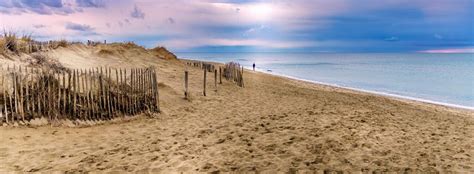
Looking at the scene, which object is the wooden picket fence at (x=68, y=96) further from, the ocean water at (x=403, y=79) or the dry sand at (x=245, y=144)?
the ocean water at (x=403, y=79)

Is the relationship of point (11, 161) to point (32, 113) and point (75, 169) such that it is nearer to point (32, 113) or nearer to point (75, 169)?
point (75, 169)

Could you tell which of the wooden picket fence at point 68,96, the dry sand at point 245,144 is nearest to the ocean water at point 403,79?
the dry sand at point 245,144

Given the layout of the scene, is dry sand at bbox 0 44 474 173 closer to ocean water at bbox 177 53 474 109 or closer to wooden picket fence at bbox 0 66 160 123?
wooden picket fence at bbox 0 66 160 123

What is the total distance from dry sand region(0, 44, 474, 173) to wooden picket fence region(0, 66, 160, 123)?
0.41m

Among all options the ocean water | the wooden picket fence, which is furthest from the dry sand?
the ocean water

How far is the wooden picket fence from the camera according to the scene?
8344mm

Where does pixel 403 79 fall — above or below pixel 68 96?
below

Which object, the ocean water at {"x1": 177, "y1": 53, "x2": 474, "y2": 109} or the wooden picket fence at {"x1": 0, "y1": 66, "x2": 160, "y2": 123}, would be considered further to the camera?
the ocean water at {"x1": 177, "y1": 53, "x2": 474, "y2": 109}

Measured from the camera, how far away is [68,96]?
8.95 meters

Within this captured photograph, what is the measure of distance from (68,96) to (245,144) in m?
4.58

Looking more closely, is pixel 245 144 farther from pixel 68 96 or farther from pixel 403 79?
pixel 403 79

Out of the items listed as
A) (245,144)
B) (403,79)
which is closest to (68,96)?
(245,144)

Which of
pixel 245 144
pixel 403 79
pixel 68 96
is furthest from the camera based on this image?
pixel 403 79

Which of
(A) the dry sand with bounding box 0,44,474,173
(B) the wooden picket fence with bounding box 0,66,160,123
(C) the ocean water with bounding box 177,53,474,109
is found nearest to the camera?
(A) the dry sand with bounding box 0,44,474,173
